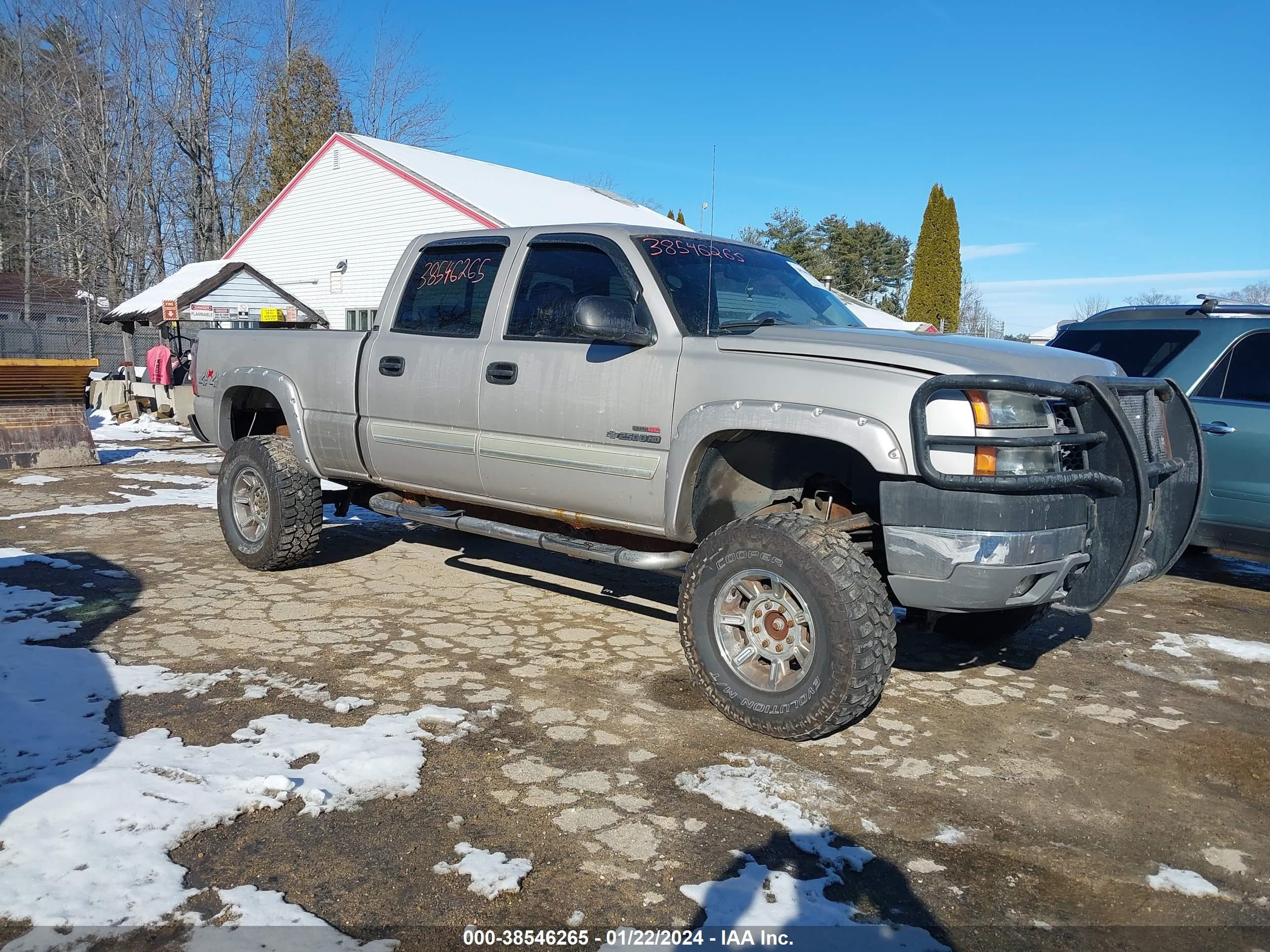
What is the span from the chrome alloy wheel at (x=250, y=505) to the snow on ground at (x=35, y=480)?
15.9ft

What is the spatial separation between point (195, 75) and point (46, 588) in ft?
121

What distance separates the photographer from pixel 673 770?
3.60 metres

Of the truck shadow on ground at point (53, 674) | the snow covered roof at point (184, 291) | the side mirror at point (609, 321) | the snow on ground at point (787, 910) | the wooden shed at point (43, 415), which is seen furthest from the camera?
the snow covered roof at point (184, 291)

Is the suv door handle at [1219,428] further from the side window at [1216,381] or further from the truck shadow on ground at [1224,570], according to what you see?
the truck shadow on ground at [1224,570]

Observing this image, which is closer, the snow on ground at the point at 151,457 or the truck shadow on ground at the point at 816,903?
the truck shadow on ground at the point at 816,903

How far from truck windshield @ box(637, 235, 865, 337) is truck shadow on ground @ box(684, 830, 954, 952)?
7.68 ft

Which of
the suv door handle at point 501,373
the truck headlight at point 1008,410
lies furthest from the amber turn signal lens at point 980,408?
the suv door handle at point 501,373

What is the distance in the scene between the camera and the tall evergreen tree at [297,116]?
36531mm

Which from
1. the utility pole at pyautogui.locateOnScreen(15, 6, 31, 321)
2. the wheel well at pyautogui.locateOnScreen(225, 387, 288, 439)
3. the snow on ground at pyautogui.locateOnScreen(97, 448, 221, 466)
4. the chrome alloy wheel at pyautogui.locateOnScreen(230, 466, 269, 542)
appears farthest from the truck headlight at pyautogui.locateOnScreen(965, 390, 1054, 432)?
the utility pole at pyautogui.locateOnScreen(15, 6, 31, 321)

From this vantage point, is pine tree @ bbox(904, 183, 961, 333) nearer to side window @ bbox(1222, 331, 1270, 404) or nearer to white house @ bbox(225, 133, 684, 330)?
white house @ bbox(225, 133, 684, 330)

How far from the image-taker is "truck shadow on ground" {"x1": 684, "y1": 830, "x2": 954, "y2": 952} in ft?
8.45

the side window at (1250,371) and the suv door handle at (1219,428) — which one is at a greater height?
the side window at (1250,371)

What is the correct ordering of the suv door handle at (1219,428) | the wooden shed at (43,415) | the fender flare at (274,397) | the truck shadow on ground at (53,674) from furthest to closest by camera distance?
the wooden shed at (43,415) → the suv door handle at (1219,428) → the fender flare at (274,397) → the truck shadow on ground at (53,674)

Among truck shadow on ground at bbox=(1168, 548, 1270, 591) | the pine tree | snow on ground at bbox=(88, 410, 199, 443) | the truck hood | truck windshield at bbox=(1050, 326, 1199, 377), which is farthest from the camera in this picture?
the pine tree
